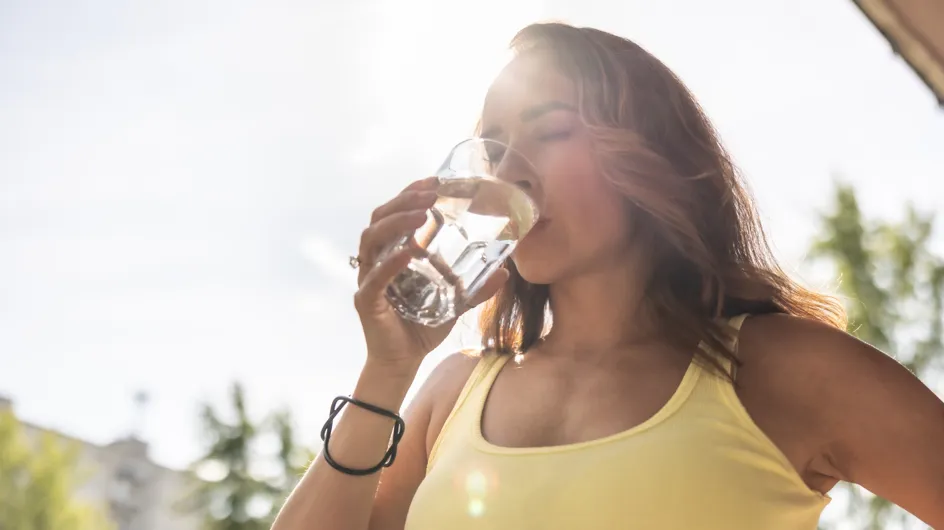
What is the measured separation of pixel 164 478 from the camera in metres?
25.0

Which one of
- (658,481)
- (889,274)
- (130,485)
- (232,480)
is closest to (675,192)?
(658,481)

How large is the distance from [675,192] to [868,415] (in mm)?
490

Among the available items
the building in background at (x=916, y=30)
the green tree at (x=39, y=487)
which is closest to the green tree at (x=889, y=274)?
the building in background at (x=916, y=30)

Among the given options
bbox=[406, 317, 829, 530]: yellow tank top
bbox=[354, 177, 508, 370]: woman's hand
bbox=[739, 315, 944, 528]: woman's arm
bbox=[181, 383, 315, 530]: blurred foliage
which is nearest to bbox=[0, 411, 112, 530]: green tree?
bbox=[181, 383, 315, 530]: blurred foliage

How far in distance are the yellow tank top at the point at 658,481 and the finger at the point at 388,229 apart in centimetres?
36

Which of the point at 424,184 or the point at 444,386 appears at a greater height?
the point at 424,184

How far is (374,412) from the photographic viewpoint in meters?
1.39

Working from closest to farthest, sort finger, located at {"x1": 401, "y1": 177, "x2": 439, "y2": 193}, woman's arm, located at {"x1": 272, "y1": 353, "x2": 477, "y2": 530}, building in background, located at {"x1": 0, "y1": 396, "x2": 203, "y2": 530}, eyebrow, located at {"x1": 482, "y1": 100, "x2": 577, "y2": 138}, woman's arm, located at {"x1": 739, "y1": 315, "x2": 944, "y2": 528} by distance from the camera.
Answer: woman's arm, located at {"x1": 739, "y1": 315, "x2": 944, "y2": 528} < finger, located at {"x1": 401, "y1": 177, "x2": 439, "y2": 193} < woman's arm, located at {"x1": 272, "y1": 353, "x2": 477, "y2": 530} < eyebrow, located at {"x1": 482, "y1": 100, "x2": 577, "y2": 138} < building in background, located at {"x1": 0, "y1": 396, "x2": 203, "y2": 530}

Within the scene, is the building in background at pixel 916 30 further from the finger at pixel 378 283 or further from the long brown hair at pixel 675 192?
the finger at pixel 378 283

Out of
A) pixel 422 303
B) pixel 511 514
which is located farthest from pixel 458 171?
pixel 511 514

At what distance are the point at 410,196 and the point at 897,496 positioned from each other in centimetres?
79

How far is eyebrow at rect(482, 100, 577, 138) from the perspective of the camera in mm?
1480

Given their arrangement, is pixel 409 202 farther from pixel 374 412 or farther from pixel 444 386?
pixel 444 386

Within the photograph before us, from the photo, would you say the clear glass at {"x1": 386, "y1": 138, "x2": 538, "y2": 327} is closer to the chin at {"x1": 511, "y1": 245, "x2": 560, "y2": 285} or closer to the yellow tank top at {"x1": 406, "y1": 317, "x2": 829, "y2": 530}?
the chin at {"x1": 511, "y1": 245, "x2": 560, "y2": 285}
